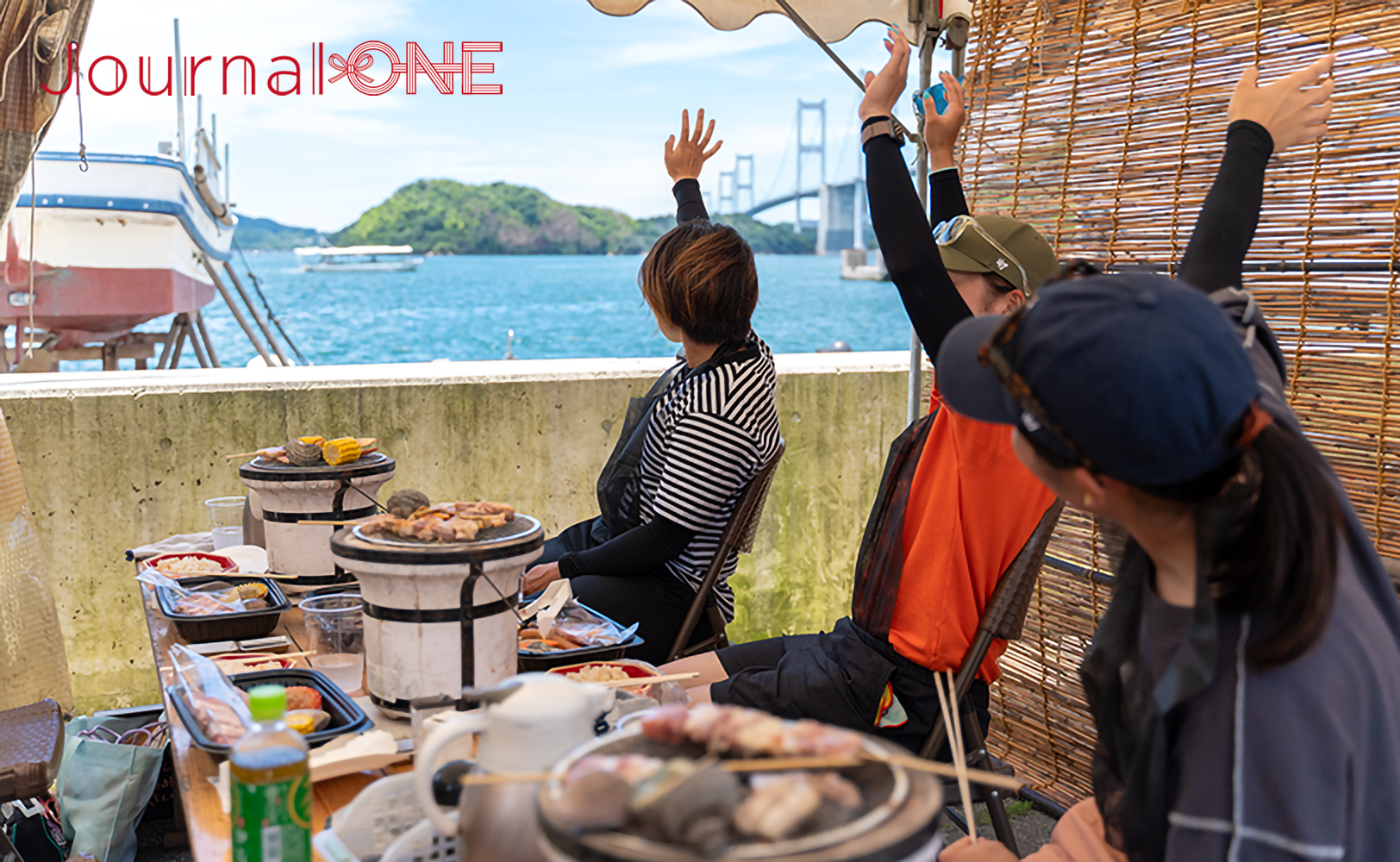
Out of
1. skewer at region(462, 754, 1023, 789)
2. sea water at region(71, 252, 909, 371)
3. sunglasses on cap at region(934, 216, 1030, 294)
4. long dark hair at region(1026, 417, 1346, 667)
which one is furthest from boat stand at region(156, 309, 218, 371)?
sea water at region(71, 252, 909, 371)

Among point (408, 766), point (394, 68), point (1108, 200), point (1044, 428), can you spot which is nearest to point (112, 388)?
point (394, 68)

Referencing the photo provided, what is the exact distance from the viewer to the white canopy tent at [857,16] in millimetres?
3168

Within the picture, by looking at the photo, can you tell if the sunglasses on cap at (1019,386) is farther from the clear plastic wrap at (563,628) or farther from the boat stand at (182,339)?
the boat stand at (182,339)

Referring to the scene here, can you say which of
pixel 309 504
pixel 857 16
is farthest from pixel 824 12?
pixel 309 504

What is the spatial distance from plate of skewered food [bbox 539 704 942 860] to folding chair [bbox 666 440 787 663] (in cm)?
163

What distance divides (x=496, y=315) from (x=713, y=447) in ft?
251

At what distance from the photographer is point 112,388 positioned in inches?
142

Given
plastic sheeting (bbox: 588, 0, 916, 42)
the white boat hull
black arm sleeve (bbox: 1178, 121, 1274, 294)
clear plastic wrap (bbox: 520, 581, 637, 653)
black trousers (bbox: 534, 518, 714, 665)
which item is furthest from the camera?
the white boat hull

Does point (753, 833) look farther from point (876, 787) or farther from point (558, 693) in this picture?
point (558, 693)

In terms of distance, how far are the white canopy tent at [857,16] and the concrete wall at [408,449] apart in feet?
3.61

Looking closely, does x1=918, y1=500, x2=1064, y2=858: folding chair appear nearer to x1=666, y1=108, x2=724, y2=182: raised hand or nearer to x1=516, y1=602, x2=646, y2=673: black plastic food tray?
x1=516, y1=602, x2=646, y2=673: black plastic food tray

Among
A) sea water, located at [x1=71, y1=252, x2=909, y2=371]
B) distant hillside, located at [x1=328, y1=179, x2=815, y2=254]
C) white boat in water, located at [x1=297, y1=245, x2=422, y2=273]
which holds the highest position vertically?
distant hillside, located at [x1=328, y1=179, x2=815, y2=254]

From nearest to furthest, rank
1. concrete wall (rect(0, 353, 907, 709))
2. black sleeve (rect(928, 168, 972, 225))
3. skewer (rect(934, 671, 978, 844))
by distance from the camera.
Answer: skewer (rect(934, 671, 978, 844)) → black sleeve (rect(928, 168, 972, 225)) → concrete wall (rect(0, 353, 907, 709))

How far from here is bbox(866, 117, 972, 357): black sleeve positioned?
1786 millimetres
